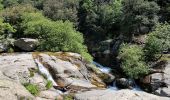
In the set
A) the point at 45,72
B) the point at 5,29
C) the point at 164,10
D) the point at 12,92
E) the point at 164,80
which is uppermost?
the point at 164,10

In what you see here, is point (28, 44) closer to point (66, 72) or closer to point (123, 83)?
point (66, 72)

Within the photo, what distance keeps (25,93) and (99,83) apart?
18.0m

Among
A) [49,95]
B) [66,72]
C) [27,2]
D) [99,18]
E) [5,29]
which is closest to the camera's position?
[49,95]

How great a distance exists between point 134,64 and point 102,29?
2471cm

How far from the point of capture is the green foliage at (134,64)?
4731cm

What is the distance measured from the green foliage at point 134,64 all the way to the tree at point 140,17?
12677mm

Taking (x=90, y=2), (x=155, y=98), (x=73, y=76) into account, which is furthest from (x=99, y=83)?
(x=90, y=2)

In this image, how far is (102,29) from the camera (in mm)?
72188

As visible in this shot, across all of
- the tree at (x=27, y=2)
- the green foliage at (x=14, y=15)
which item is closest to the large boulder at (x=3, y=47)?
the green foliage at (x=14, y=15)

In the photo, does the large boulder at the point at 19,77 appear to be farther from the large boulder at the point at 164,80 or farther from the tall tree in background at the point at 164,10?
the tall tree in background at the point at 164,10

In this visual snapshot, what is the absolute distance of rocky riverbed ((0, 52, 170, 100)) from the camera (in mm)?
28422

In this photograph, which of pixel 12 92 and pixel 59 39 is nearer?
pixel 12 92

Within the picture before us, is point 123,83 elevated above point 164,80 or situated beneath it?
situated beneath

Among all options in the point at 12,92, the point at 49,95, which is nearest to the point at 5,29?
the point at 49,95
